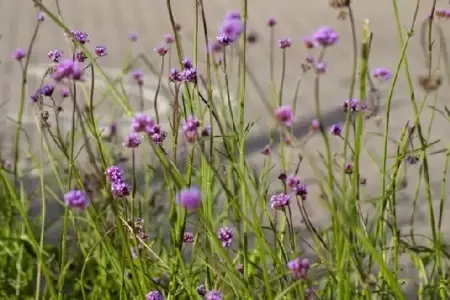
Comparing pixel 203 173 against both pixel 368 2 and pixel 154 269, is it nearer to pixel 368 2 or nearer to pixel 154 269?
pixel 154 269

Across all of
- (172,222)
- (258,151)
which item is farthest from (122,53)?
(172,222)

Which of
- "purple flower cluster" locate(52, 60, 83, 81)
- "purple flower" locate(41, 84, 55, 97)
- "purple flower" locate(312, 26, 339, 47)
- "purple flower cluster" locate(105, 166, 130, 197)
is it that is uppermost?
"purple flower" locate(41, 84, 55, 97)

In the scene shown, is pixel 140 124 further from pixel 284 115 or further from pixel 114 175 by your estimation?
pixel 114 175

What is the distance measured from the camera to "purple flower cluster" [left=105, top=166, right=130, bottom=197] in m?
1.50

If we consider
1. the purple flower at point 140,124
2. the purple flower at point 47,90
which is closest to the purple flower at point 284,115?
the purple flower at point 140,124

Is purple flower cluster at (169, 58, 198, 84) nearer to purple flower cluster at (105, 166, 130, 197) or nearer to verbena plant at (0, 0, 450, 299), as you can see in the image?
verbena plant at (0, 0, 450, 299)

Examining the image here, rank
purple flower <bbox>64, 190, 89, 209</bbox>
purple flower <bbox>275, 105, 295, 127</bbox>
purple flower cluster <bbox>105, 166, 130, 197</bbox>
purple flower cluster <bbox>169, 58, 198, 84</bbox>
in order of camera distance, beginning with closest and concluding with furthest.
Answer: purple flower <bbox>275, 105, 295, 127</bbox>, purple flower <bbox>64, 190, 89, 209</bbox>, purple flower cluster <bbox>105, 166, 130, 197</bbox>, purple flower cluster <bbox>169, 58, 198, 84</bbox>

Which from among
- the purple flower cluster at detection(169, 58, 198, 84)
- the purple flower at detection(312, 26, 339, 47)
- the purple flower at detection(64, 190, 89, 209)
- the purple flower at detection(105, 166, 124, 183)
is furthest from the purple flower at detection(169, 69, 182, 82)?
the purple flower at detection(312, 26, 339, 47)

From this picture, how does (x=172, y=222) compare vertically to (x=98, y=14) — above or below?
below

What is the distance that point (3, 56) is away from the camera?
640 centimetres

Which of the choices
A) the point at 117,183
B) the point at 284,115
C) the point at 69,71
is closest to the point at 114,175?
the point at 117,183

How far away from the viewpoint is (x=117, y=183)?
59.7 inches

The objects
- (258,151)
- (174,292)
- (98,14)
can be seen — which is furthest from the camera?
(98,14)

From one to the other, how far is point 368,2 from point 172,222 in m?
6.89
